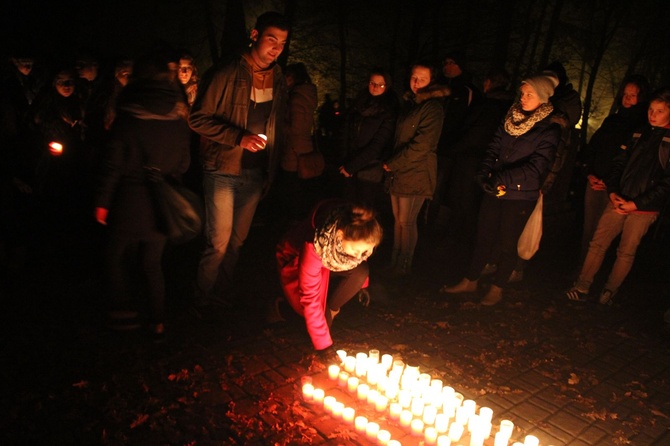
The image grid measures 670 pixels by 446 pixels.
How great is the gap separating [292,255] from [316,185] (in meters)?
7.24

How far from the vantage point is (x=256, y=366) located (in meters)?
4.34

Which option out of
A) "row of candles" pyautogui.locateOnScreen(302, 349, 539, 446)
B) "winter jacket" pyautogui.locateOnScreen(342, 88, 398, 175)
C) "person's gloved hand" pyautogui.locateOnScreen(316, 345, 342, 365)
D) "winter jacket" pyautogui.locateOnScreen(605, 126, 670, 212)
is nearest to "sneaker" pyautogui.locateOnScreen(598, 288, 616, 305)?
"winter jacket" pyautogui.locateOnScreen(605, 126, 670, 212)

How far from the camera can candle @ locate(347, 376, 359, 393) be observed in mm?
4000

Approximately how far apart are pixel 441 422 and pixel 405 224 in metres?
3.02

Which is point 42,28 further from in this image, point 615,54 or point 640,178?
point 615,54

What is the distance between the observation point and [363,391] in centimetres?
392

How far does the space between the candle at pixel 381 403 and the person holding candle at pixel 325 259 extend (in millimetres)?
558

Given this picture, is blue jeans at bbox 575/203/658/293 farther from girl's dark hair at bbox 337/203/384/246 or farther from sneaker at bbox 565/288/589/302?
girl's dark hair at bbox 337/203/384/246

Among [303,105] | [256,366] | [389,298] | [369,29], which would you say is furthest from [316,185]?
[369,29]

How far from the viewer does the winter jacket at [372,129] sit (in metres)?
6.33

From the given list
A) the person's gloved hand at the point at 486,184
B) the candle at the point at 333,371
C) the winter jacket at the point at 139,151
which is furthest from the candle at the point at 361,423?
the person's gloved hand at the point at 486,184

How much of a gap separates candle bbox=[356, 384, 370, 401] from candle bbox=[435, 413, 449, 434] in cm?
55

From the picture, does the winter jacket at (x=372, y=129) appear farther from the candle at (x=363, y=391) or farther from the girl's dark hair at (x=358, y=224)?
the candle at (x=363, y=391)

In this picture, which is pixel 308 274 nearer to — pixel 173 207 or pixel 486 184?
pixel 173 207
